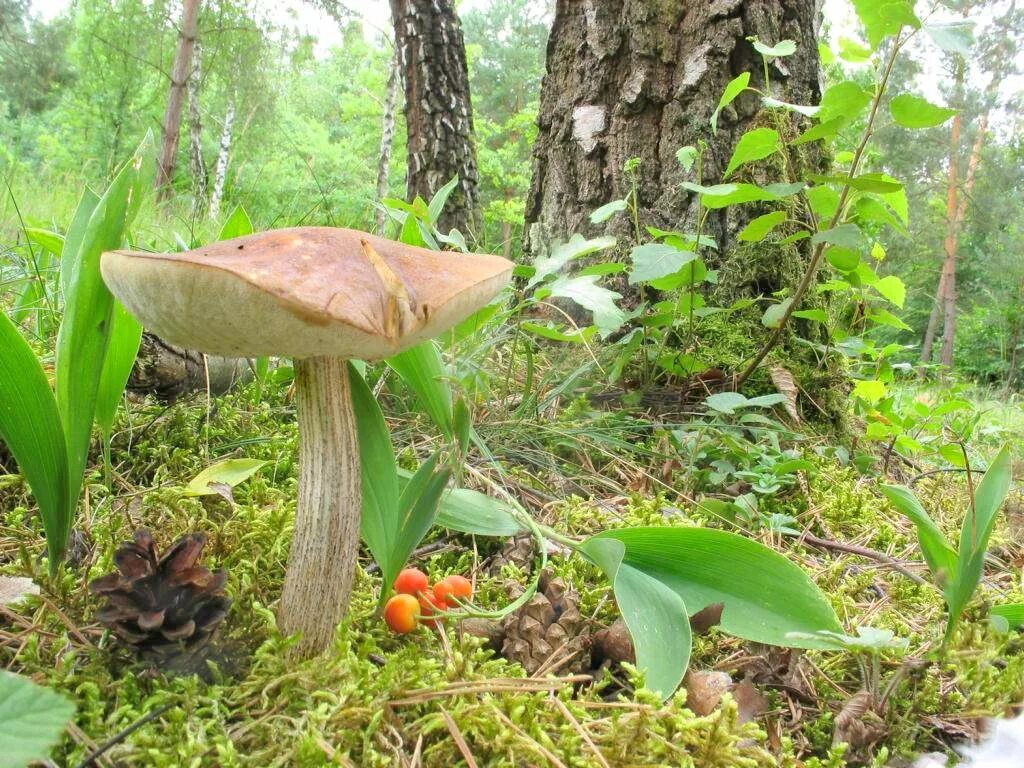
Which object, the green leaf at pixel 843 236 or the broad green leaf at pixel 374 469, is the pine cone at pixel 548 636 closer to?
the broad green leaf at pixel 374 469

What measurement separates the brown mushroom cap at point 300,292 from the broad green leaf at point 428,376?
0.93ft

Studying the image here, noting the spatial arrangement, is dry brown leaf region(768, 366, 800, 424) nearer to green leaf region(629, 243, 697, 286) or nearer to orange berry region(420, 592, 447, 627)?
green leaf region(629, 243, 697, 286)

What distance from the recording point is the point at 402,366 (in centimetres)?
120

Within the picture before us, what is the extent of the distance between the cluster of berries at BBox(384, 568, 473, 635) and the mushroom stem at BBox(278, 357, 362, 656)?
0.10 metres

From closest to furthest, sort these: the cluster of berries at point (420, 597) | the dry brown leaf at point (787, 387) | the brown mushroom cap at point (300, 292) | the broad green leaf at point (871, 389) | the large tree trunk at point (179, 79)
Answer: the brown mushroom cap at point (300, 292) < the cluster of berries at point (420, 597) < the dry brown leaf at point (787, 387) < the broad green leaf at point (871, 389) < the large tree trunk at point (179, 79)

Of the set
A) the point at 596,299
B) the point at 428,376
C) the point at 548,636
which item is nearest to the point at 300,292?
the point at 428,376

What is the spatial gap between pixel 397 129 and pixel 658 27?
17200mm

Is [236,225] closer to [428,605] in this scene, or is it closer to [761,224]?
[428,605]

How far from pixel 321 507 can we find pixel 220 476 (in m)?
0.42

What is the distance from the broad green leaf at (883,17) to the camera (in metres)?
1.33

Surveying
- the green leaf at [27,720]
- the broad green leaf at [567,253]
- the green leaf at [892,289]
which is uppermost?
the green leaf at [892,289]

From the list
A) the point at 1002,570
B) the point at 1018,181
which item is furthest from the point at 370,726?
the point at 1018,181

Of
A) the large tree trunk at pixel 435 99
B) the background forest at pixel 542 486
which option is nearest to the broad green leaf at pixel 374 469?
the background forest at pixel 542 486

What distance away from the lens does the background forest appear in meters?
0.85
